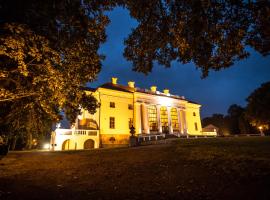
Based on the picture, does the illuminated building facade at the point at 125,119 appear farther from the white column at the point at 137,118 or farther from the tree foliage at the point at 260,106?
the tree foliage at the point at 260,106

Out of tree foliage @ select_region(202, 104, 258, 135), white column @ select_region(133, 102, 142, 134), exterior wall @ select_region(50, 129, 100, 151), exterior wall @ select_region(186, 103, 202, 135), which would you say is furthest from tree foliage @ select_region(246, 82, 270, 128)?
exterior wall @ select_region(50, 129, 100, 151)

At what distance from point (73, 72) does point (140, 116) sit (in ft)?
104

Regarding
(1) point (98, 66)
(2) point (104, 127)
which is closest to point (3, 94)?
(1) point (98, 66)

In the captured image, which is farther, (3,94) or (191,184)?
(3,94)

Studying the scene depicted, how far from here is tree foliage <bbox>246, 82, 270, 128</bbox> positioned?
1830 inches

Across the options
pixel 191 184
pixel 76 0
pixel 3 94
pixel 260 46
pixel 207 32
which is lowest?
pixel 191 184

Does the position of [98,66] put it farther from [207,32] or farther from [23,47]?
[207,32]

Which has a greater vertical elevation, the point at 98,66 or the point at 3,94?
the point at 98,66

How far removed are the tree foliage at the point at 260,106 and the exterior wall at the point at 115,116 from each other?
29.9m

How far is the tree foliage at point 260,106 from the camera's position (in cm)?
4647

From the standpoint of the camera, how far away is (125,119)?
128 ft

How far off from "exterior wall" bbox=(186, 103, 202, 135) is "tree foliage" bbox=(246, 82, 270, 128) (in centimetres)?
1199

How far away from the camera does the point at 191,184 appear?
6.95 metres

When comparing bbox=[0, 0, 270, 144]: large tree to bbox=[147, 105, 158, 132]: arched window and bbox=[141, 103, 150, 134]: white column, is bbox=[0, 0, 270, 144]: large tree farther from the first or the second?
bbox=[147, 105, 158, 132]: arched window
